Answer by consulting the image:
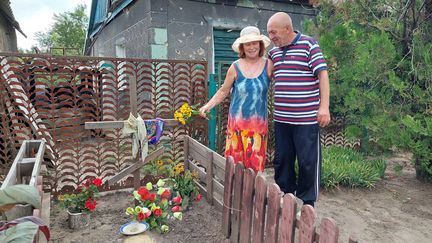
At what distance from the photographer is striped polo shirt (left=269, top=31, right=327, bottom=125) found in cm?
258

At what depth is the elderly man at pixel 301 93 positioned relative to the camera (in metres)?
2.55

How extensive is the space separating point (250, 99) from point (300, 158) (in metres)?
0.65

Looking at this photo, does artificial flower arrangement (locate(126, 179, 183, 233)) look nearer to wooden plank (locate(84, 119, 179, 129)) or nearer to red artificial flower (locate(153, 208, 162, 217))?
red artificial flower (locate(153, 208, 162, 217))

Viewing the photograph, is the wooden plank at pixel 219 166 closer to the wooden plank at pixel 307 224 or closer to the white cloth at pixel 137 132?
the white cloth at pixel 137 132

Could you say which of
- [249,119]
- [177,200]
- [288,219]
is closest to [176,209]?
[177,200]

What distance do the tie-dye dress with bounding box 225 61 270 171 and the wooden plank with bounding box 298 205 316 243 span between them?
108 cm

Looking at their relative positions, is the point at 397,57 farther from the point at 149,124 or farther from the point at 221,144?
the point at 149,124

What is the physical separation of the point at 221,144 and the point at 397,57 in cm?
264

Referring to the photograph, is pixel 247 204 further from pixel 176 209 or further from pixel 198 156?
pixel 198 156

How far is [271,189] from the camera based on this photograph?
6.61ft

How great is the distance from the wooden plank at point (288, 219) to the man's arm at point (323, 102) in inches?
35.4

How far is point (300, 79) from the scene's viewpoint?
262 cm

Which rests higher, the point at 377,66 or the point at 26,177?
the point at 377,66

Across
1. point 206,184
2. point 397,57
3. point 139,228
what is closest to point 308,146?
point 206,184
